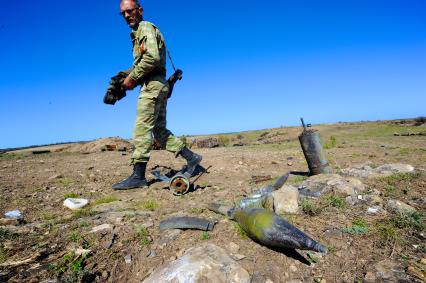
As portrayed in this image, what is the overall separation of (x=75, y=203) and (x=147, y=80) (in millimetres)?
2128

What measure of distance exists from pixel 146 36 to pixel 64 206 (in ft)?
8.89

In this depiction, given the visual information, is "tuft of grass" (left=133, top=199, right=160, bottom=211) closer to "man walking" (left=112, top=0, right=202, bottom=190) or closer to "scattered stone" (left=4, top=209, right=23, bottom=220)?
"man walking" (left=112, top=0, right=202, bottom=190)

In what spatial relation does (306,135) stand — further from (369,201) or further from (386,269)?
(386,269)

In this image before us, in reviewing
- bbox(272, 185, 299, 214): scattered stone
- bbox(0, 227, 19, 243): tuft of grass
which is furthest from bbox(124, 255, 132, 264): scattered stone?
bbox(272, 185, 299, 214): scattered stone

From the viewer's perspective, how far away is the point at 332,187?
3902 mm

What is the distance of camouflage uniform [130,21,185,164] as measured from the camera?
462cm

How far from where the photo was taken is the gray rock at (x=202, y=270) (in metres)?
2.04

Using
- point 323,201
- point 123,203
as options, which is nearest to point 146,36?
point 123,203

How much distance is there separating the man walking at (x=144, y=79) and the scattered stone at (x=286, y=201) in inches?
91.7

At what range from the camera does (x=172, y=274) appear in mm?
2072

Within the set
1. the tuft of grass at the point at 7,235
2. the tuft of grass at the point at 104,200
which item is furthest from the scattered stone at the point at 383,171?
the tuft of grass at the point at 7,235

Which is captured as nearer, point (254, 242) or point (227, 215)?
point (254, 242)

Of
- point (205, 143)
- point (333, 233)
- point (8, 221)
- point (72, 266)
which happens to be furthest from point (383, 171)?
point (205, 143)

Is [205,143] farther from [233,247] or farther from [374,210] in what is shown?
[233,247]
